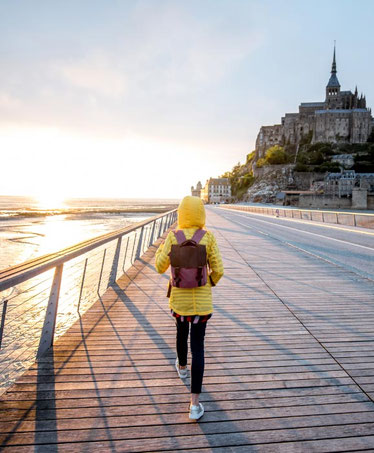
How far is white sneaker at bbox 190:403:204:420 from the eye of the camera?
247 centimetres

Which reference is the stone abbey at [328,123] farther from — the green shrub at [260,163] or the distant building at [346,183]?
the distant building at [346,183]

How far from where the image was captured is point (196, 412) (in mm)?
2490

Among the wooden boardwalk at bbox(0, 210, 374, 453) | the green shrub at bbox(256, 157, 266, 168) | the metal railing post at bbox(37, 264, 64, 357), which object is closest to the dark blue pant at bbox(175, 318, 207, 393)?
the wooden boardwalk at bbox(0, 210, 374, 453)

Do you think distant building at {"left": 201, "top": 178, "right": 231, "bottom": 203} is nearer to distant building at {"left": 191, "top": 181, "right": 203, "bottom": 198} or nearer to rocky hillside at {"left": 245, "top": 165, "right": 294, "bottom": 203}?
rocky hillside at {"left": 245, "top": 165, "right": 294, "bottom": 203}

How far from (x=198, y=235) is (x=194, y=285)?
15.3 inches

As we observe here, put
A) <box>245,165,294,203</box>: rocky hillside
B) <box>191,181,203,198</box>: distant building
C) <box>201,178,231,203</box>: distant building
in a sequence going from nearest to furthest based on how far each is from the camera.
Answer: <box>245,165,294,203</box>: rocky hillside < <box>201,178,231,203</box>: distant building < <box>191,181,203,198</box>: distant building

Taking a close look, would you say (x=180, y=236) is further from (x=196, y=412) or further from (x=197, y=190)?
(x=197, y=190)

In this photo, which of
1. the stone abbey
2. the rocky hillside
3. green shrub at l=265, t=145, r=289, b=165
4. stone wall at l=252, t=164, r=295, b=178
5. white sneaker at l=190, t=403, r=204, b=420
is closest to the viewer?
white sneaker at l=190, t=403, r=204, b=420

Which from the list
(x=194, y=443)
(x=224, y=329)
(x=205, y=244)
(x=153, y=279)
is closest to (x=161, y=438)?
(x=194, y=443)

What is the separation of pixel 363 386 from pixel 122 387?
209cm

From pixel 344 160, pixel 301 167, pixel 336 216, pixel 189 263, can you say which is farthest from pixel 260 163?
pixel 189 263

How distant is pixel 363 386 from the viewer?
2961 mm

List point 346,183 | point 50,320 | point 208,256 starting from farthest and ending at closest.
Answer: point 346,183 → point 50,320 → point 208,256

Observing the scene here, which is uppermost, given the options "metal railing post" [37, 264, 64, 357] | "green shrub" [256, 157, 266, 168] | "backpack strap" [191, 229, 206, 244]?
"green shrub" [256, 157, 266, 168]
